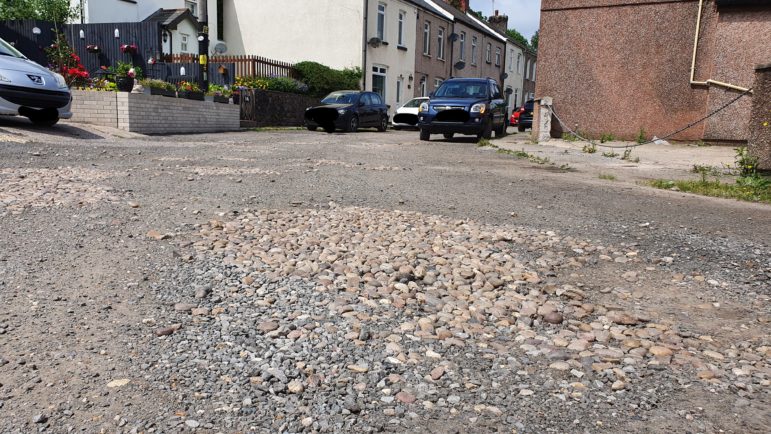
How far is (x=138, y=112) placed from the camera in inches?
516

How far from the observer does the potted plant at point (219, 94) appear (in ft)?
55.0

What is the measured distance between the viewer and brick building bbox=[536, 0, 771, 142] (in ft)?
41.4

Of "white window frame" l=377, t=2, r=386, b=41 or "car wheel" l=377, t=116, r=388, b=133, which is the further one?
"white window frame" l=377, t=2, r=386, b=41

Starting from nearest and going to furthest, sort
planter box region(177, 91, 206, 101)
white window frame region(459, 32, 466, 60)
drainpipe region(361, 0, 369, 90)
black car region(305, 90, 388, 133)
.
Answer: planter box region(177, 91, 206, 101) < black car region(305, 90, 388, 133) < drainpipe region(361, 0, 369, 90) < white window frame region(459, 32, 466, 60)

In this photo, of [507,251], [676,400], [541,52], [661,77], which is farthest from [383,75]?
[676,400]

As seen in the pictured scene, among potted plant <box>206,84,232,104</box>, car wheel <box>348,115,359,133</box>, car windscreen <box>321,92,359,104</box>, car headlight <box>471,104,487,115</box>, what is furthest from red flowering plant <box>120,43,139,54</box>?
car headlight <box>471,104,487,115</box>

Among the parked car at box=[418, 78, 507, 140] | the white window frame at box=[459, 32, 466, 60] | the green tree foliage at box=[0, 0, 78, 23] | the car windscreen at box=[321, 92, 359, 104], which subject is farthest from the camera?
the white window frame at box=[459, 32, 466, 60]

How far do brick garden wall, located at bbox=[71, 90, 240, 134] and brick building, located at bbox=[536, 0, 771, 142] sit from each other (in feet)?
31.9

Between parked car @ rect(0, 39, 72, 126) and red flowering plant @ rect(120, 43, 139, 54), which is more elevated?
red flowering plant @ rect(120, 43, 139, 54)

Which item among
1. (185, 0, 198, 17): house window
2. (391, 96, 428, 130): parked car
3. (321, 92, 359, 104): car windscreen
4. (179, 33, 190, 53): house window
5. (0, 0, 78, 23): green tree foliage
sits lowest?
(391, 96, 428, 130): parked car

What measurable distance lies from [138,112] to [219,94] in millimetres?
4245

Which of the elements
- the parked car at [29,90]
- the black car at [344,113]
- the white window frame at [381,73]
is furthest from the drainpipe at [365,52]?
the parked car at [29,90]

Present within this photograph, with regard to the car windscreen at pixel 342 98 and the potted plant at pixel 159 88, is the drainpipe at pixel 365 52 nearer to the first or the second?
the car windscreen at pixel 342 98

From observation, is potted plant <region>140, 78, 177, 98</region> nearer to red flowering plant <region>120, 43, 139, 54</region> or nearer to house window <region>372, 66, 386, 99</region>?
red flowering plant <region>120, 43, 139, 54</region>
